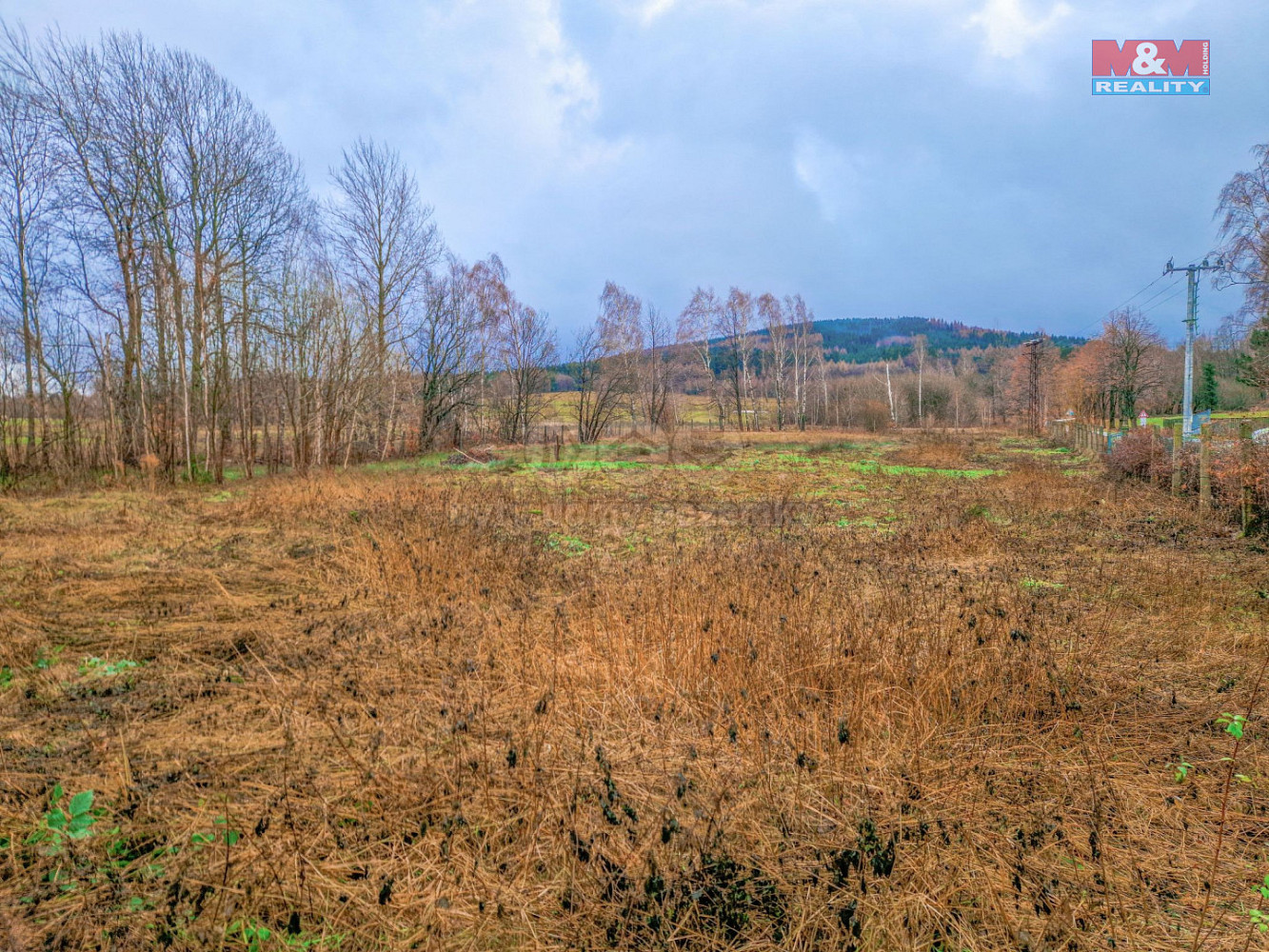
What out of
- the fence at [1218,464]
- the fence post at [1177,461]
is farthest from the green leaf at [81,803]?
the fence post at [1177,461]

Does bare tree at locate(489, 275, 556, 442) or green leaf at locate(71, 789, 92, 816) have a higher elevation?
bare tree at locate(489, 275, 556, 442)

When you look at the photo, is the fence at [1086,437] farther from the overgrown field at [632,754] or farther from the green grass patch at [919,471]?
the overgrown field at [632,754]

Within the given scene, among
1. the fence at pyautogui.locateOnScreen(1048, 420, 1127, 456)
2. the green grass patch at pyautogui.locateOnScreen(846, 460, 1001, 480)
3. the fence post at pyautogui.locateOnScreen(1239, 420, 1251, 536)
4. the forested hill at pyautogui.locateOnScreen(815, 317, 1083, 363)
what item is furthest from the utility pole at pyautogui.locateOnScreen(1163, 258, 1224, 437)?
the forested hill at pyautogui.locateOnScreen(815, 317, 1083, 363)

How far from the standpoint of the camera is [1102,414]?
146 ft

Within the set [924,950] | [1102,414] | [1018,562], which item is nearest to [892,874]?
[924,950]

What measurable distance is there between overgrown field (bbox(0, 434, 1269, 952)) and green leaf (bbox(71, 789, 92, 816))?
5cm

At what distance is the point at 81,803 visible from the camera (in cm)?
243

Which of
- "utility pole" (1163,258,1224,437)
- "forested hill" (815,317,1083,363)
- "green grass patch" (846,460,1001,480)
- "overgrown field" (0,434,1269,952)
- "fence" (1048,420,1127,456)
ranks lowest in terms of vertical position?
"overgrown field" (0,434,1269,952)

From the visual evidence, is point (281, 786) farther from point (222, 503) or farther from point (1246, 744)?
point (222, 503)

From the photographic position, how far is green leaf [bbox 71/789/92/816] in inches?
94.0

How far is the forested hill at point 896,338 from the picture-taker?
365 ft

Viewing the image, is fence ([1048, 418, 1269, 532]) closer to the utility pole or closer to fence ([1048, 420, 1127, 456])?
fence ([1048, 420, 1127, 456])

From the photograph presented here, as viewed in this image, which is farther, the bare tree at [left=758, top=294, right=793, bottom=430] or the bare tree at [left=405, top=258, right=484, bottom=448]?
the bare tree at [left=758, top=294, right=793, bottom=430]

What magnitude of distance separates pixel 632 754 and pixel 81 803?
2.32m
